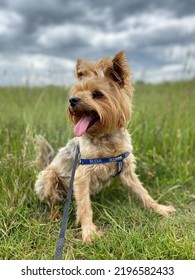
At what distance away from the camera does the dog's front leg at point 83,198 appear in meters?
3.69

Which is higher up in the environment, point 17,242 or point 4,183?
point 4,183

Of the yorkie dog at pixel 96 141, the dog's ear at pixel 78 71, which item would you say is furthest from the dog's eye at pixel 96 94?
the dog's ear at pixel 78 71

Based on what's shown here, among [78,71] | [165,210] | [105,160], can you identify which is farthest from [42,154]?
[165,210]

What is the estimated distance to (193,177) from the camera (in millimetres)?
5098

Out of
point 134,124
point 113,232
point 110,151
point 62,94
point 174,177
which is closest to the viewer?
point 113,232

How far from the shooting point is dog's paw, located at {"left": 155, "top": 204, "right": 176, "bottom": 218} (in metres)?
4.05

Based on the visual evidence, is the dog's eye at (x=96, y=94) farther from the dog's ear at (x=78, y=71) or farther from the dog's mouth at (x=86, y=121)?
the dog's ear at (x=78, y=71)

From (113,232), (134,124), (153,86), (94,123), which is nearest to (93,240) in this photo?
(113,232)

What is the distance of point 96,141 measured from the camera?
379cm

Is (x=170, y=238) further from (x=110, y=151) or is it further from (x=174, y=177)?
(x=174, y=177)

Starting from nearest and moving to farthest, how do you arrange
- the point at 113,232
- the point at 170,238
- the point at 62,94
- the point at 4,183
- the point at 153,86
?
the point at 170,238 → the point at 113,232 → the point at 4,183 → the point at 62,94 → the point at 153,86

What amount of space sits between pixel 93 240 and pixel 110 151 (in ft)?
3.20

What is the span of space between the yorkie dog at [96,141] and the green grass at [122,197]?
8.2 inches

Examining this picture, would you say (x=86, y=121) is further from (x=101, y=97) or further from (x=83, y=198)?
(x=83, y=198)
